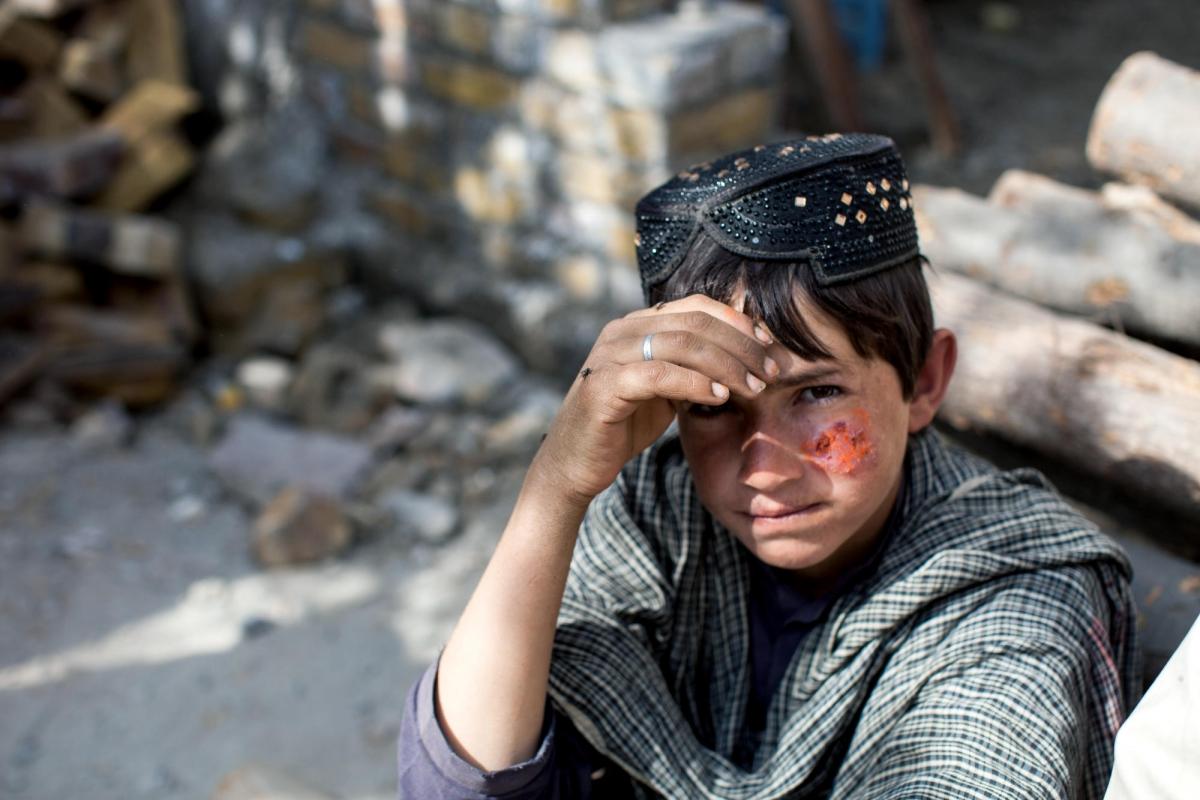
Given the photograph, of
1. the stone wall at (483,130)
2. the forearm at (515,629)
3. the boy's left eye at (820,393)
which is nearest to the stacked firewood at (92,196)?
the stone wall at (483,130)

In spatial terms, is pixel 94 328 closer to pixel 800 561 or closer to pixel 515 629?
pixel 515 629

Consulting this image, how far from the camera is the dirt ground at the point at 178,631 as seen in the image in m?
2.96

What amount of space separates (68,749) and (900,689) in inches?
89.2

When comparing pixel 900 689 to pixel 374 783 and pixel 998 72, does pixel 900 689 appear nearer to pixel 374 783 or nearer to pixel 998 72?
pixel 374 783

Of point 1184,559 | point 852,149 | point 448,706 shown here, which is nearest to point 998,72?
point 1184,559

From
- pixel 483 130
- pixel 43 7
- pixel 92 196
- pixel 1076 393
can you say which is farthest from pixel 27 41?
→ pixel 1076 393

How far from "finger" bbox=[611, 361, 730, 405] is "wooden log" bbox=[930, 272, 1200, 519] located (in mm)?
894

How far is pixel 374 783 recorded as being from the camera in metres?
2.89

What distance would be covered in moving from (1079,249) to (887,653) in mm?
1012

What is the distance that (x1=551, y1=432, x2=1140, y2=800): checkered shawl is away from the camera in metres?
1.48

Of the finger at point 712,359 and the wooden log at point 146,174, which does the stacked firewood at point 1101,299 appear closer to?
the finger at point 712,359

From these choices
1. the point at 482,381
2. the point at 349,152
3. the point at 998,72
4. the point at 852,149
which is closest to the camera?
the point at 852,149

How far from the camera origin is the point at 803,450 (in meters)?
1.55

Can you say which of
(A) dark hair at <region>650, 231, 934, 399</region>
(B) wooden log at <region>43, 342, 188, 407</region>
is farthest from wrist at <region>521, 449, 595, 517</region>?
(B) wooden log at <region>43, 342, 188, 407</region>
